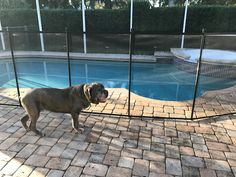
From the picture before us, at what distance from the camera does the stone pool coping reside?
166 inches

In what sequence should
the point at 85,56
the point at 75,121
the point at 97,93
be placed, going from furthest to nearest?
the point at 85,56
the point at 75,121
the point at 97,93

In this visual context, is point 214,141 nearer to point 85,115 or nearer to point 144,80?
point 85,115

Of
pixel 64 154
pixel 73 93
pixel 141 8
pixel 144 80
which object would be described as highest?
pixel 141 8

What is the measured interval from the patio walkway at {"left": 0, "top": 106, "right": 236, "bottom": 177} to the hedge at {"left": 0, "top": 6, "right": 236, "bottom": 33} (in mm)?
8948

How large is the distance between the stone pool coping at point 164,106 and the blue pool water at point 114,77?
181cm

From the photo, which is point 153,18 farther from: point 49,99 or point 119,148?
point 119,148

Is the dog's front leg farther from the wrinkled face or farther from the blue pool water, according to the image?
the blue pool water

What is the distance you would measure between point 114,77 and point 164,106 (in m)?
4.50

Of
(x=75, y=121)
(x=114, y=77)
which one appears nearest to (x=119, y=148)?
(x=75, y=121)

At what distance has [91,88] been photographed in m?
3.10

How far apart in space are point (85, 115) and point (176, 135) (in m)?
1.63

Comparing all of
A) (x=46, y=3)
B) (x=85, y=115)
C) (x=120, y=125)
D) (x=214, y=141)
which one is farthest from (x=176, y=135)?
(x=46, y=3)

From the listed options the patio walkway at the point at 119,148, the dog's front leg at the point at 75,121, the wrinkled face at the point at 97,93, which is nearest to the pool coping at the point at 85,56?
the patio walkway at the point at 119,148

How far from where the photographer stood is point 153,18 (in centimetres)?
1222
